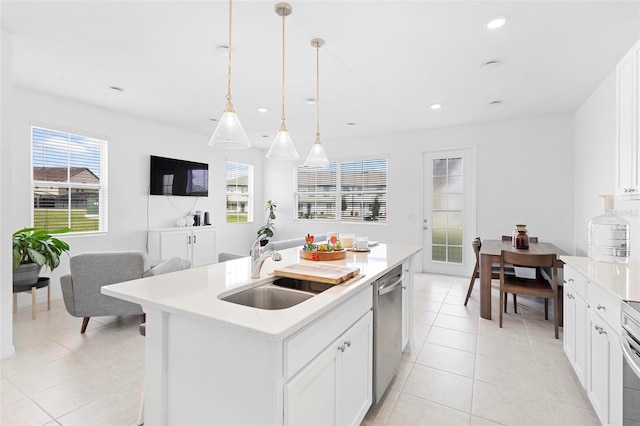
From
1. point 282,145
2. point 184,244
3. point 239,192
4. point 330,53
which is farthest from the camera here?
point 239,192

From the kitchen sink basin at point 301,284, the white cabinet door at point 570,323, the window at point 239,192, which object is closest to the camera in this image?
the kitchen sink basin at point 301,284

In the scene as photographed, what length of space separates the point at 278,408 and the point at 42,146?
4791mm

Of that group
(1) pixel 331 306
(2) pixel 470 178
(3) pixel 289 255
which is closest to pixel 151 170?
(3) pixel 289 255

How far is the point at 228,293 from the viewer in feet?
4.82

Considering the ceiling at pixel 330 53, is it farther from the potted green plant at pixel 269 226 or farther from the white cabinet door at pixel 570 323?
the potted green plant at pixel 269 226

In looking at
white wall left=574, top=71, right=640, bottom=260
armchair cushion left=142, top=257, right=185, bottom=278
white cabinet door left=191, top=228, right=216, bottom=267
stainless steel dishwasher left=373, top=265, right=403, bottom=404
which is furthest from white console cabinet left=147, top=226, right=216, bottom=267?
white wall left=574, top=71, right=640, bottom=260

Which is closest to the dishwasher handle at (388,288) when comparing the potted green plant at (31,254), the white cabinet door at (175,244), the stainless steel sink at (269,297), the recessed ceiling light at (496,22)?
the stainless steel sink at (269,297)

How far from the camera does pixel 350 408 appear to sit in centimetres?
155

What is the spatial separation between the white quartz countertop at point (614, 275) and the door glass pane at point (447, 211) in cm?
320

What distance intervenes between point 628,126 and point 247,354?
281 centimetres

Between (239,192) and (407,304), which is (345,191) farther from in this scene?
(407,304)

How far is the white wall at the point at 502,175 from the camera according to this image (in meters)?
4.70

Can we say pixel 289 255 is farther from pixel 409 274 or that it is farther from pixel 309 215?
pixel 309 215

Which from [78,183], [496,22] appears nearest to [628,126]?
[496,22]
